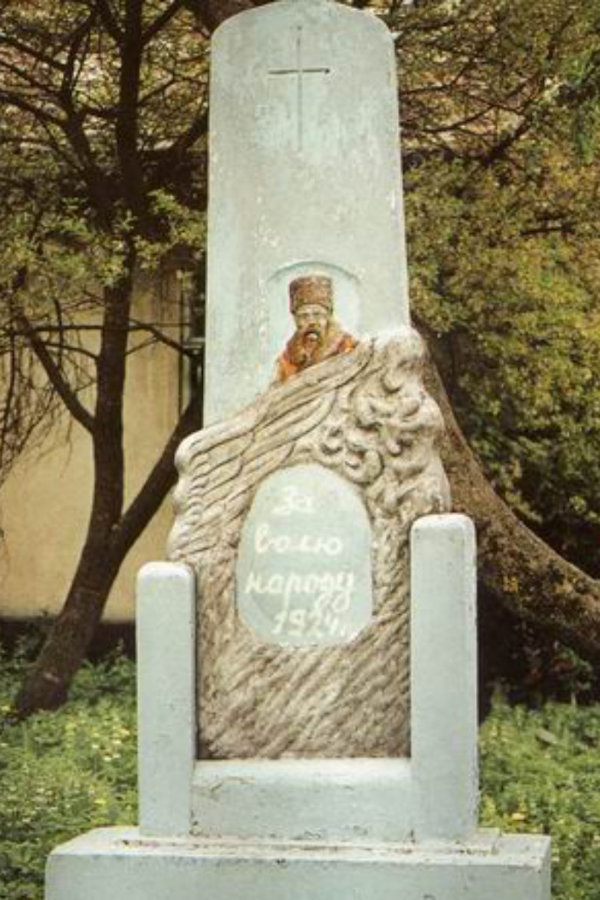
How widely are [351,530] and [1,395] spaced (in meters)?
11.9

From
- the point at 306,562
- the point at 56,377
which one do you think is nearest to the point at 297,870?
the point at 306,562

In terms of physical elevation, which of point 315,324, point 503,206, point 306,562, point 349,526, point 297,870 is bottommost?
A: point 297,870

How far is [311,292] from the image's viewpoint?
10289mm

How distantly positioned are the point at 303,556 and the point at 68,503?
13.3m

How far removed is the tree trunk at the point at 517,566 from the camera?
548 inches

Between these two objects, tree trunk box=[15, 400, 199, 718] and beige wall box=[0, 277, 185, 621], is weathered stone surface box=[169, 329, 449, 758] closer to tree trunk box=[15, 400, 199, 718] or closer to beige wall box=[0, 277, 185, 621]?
tree trunk box=[15, 400, 199, 718]

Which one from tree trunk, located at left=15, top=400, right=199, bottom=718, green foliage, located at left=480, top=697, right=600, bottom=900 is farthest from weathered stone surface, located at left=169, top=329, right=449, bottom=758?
tree trunk, located at left=15, top=400, right=199, bottom=718

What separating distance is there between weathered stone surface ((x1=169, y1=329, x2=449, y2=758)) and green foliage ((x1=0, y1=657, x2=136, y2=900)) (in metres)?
2.22

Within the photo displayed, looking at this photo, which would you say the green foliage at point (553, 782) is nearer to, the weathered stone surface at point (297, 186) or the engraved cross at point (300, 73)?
the weathered stone surface at point (297, 186)

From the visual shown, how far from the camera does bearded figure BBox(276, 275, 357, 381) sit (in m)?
10.3

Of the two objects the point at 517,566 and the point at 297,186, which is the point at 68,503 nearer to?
the point at 517,566

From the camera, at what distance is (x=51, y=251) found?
1673 cm

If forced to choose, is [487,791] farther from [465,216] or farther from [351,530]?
[351,530]

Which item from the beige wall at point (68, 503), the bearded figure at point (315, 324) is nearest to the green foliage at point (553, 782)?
the bearded figure at point (315, 324)
